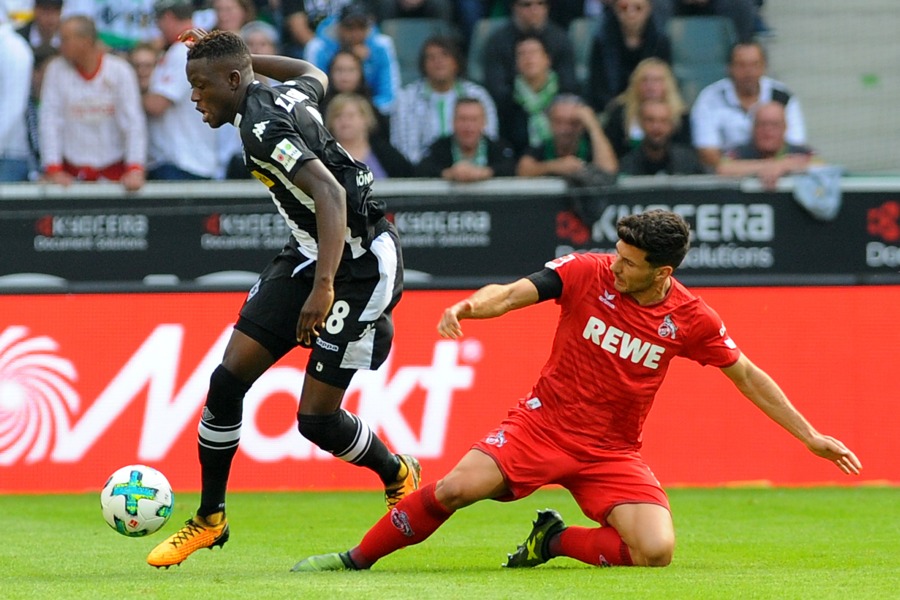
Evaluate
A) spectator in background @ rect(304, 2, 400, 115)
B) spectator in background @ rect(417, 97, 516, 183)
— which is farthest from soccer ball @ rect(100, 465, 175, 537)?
spectator in background @ rect(304, 2, 400, 115)

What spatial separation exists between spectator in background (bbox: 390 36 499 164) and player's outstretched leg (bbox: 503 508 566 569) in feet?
21.3

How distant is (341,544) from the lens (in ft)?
24.9

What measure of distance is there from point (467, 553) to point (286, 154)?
2.32 meters

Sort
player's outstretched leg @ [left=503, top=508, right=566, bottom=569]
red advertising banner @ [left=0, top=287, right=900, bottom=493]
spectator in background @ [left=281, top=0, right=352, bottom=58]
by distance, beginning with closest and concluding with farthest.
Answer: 1. player's outstretched leg @ [left=503, top=508, right=566, bottom=569]
2. red advertising banner @ [left=0, top=287, right=900, bottom=493]
3. spectator in background @ [left=281, top=0, right=352, bottom=58]

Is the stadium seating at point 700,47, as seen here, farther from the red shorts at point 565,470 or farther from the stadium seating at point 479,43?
the red shorts at point 565,470

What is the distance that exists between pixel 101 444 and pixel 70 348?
0.68 metres

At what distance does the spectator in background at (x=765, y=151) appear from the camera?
1234 centimetres

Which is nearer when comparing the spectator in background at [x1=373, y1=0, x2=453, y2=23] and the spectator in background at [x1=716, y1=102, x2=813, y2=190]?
the spectator in background at [x1=716, y1=102, x2=813, y2=190]

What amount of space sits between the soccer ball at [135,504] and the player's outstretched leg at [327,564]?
674 millimetres

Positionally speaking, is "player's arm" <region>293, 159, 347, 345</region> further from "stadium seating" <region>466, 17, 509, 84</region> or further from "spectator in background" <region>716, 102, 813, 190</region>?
"stadium seating" <region>466, 17, 509, 84</region>

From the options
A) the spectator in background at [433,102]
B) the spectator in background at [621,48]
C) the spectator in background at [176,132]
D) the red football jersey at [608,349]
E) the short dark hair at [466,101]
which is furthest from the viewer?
the spectator in background at [621,48]

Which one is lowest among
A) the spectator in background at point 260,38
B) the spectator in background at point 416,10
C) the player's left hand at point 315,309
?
the player's left hand at point 315,309

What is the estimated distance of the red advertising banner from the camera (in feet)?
32.3

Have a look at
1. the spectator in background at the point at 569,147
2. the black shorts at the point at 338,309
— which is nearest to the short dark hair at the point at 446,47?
the spectator in background at the point at 569,147
